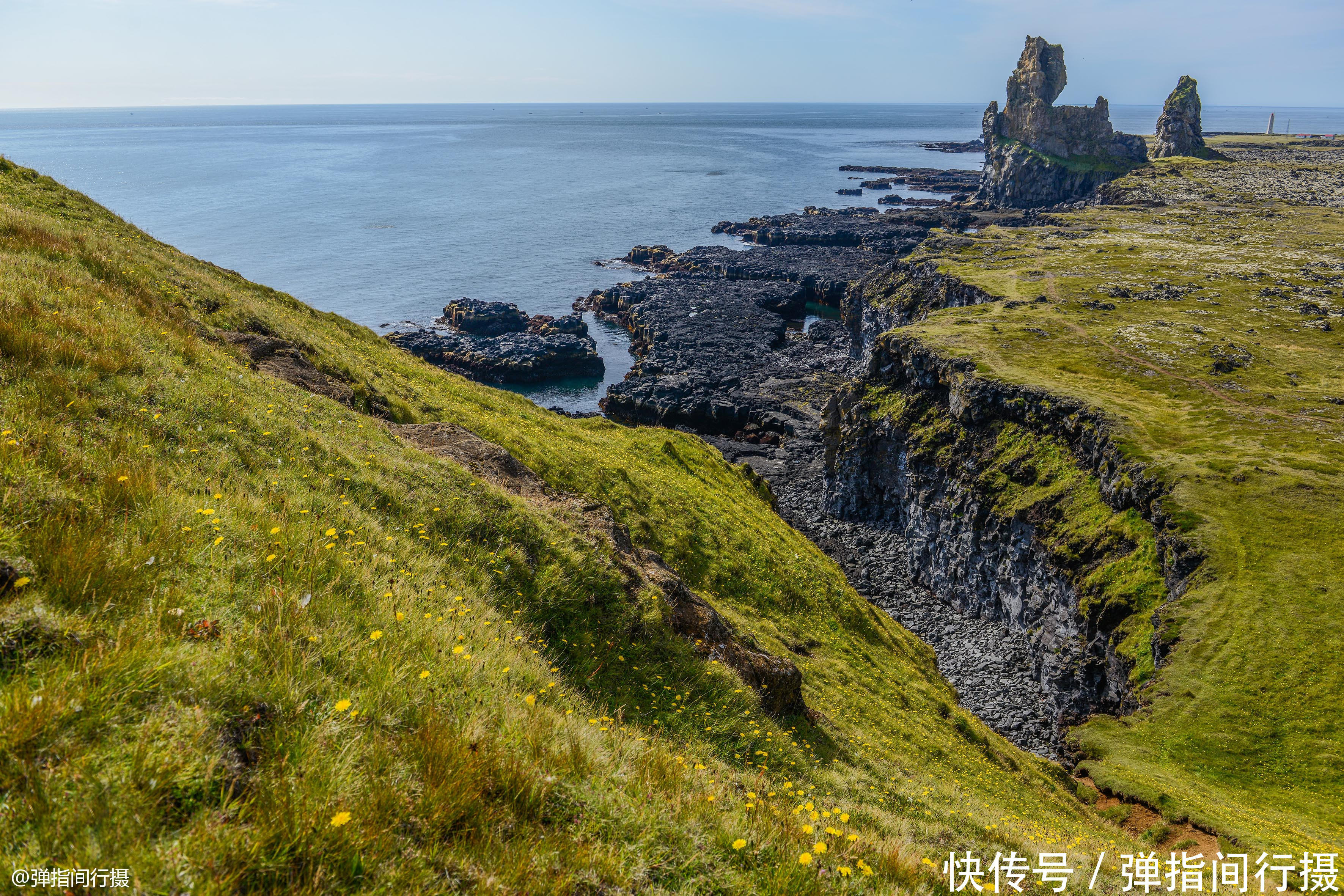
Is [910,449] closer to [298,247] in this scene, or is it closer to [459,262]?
[459,262]

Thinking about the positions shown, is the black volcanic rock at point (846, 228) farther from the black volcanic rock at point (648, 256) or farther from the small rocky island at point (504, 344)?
the small rocky island at point (504, 344)

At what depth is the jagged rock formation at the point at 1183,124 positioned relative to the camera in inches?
7101

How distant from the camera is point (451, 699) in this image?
19.5 ft

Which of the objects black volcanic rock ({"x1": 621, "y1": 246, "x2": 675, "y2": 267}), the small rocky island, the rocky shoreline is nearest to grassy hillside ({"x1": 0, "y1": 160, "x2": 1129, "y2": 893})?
the rocky shoreline

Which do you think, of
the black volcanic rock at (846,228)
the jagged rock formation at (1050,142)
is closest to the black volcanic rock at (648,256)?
the black volcanic rock at (846,228)

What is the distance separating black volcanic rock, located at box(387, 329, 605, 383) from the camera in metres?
85.9

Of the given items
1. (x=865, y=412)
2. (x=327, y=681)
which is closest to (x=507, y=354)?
(x=865, y=412)

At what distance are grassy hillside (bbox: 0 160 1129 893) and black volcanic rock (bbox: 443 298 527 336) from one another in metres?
79.8

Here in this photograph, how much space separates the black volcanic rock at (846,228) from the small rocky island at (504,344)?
7396cm

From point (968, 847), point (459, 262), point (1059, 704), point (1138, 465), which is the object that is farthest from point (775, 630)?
point (459, 262)

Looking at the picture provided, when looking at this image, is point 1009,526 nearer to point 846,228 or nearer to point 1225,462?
point 1225,462

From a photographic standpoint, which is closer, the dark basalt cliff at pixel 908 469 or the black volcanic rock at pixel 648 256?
the dark basalt cliff at pixel 908 469

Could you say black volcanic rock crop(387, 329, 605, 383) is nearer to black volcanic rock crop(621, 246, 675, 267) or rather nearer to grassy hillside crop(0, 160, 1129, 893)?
black volcanic rock crop(621, 246, 675, 267)

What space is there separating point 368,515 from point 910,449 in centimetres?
5040
